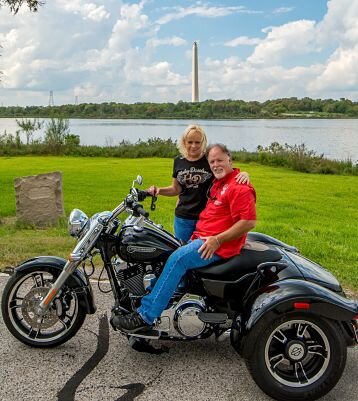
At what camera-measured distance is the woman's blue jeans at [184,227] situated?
468cm

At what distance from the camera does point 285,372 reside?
3.36 m

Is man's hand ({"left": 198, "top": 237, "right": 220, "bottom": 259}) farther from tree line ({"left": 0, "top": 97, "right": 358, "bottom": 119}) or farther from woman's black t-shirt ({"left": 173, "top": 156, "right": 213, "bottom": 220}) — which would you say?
tree line ({"left": 0, "top": 97, "right": 358, "bottom": 119})

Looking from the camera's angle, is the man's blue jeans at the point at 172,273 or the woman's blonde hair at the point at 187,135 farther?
the woman's blonde hair at the point at 187,135

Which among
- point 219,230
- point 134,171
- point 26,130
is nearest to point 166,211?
point 219,230

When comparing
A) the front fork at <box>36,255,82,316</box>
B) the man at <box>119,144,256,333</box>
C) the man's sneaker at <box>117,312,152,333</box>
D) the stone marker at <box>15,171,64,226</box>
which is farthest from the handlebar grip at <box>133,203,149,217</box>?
the stone marker at <box>15,171,64,226</box>

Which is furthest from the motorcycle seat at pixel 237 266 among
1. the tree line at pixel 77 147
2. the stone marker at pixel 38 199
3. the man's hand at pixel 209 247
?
the tree line at pixel 77 147

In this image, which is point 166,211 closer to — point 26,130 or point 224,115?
point 26,130

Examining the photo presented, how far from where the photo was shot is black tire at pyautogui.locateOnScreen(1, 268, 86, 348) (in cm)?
386

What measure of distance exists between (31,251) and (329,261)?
3.85 metres

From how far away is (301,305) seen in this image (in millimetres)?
3221

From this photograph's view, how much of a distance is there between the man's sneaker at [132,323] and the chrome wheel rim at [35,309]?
0.49 meters

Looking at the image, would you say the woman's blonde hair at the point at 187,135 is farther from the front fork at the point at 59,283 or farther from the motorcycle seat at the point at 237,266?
the front fork at the point at 59,283

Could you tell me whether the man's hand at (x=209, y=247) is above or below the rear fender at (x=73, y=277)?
above

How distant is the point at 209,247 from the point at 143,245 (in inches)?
18.4
